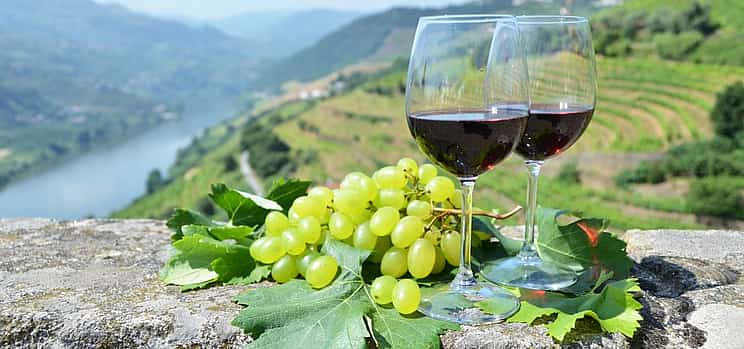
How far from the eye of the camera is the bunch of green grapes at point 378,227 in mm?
1045

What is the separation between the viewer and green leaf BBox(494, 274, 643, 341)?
0.86 meters

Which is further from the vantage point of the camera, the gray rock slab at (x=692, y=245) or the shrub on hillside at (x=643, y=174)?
the shrub on hillside at (x=643, y=174)

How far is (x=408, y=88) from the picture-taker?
0.97 m

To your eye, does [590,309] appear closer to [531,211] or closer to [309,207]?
[531,211]

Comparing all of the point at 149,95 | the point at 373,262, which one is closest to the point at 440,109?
the point at 373,262

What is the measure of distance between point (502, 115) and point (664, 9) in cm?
3410

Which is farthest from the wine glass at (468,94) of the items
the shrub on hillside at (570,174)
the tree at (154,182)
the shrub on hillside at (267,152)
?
the tree at (154,182)

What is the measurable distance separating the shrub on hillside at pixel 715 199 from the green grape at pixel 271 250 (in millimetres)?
17256

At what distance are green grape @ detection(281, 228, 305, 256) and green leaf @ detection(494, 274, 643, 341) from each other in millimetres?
349

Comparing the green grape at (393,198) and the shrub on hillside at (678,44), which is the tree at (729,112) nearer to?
the shrub on hillside at (678,44)

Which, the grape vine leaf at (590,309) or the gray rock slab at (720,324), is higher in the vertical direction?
the grape vine leaf at (590,309)

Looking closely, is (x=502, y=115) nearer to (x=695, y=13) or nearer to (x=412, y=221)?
(x=412, y=221)

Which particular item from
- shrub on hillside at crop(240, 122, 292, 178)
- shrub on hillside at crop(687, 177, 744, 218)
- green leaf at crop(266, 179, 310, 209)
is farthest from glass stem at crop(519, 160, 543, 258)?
shrub on hillside at crop(240, 122, 292, 178)

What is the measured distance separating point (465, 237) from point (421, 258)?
89 mm
